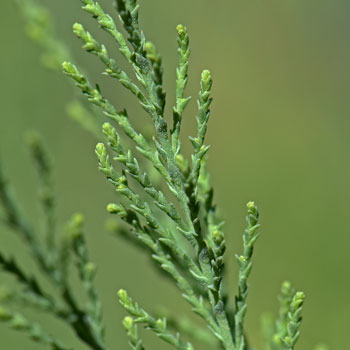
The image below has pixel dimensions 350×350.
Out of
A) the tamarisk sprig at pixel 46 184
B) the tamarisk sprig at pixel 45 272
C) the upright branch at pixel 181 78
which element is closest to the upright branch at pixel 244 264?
the upright branch at pixel 181 78

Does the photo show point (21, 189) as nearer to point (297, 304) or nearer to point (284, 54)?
point (284, 54)

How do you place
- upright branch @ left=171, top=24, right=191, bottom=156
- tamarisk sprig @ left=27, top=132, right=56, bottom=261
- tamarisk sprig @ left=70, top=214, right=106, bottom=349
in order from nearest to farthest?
upright branch @ left=171, top=24, right=191, bottom=156 → tamarisk sprig @ left=70, top=214, right=106, bottom=349 → tamarisk sprig @ left=27, top=132, right=56, bottom=261

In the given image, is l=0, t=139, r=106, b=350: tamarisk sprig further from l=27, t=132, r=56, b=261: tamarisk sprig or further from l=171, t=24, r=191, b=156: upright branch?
l=171, t=24, r=191, b=156: upright branch

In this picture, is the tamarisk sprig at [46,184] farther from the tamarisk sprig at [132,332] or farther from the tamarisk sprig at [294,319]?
the tamarisk sprig at [294,319]

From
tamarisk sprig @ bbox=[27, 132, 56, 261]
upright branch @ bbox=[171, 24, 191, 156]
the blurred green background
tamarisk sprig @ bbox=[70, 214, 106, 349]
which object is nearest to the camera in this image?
upright branch @ bbox=[171, 24, 191, 156]

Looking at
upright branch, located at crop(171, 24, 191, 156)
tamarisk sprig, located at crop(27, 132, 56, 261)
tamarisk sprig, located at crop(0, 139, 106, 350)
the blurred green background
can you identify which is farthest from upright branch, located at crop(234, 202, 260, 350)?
the blurred green background

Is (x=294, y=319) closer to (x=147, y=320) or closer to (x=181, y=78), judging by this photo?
(x=147, y=320)

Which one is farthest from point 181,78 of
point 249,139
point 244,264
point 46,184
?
point 249,139

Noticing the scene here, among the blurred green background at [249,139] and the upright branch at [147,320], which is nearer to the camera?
the upright branch at [147,320]
